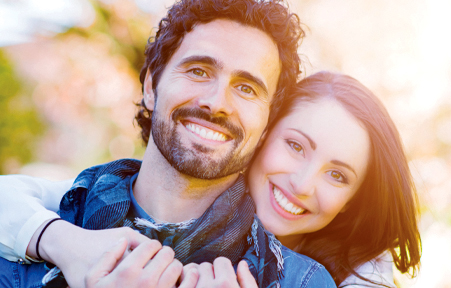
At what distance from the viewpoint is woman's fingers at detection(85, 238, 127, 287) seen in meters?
1.21

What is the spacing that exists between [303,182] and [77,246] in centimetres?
124

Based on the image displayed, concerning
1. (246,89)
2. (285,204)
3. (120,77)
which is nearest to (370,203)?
(285,204)

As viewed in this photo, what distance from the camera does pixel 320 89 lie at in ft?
7.37

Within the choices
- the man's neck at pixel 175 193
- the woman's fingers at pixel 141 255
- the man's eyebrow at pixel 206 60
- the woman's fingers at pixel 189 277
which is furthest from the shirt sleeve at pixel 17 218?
the man's eyebrow at pixel 206 60

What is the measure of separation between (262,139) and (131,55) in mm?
5881

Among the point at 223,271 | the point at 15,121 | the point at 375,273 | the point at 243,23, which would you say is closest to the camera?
the point at 223,271

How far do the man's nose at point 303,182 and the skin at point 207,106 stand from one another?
324 millimetres

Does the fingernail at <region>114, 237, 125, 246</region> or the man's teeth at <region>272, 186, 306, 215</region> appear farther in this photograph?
the man's teeth at <region>272, 186, 306, 215</region>

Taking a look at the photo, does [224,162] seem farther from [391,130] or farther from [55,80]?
[55,80]

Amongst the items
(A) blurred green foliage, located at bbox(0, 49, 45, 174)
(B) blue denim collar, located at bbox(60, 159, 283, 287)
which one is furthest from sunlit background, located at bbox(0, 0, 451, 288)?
(B) blue denim collar, located at bbox(60, 159, 283, 287)

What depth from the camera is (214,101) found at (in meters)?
1.73

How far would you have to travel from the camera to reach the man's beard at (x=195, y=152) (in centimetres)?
175

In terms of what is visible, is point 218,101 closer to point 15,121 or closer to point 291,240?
point 291,240

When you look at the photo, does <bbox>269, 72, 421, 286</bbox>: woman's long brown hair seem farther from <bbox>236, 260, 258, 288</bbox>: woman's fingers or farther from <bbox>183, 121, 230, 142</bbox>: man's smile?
<bbox>236, 260, 258, 288</bbox>: woman's fingers
